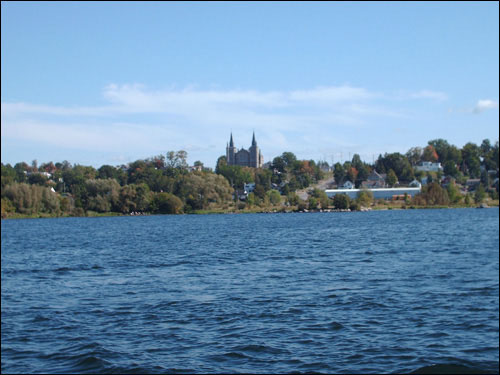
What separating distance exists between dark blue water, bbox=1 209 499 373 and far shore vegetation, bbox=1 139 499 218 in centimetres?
1557

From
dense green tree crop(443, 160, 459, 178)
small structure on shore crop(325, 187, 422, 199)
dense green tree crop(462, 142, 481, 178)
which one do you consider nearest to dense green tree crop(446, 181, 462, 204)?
dense green tree crop(462, 142, 481, 178)

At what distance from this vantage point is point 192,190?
9312 centimetres

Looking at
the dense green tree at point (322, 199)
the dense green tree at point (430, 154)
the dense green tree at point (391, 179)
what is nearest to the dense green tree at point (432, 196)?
the dense green tree at point (322, 199)

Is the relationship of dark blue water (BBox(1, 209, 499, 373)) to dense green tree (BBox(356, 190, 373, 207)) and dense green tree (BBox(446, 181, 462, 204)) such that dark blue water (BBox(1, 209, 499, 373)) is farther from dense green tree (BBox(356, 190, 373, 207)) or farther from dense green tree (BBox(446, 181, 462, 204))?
dense green tree (BBox(356, 190, 373, 207))

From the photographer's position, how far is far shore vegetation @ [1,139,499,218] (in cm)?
5078

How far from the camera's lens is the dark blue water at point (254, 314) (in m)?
11.2

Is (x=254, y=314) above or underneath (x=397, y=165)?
underneath

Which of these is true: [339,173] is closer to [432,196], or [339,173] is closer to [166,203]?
[432,196]

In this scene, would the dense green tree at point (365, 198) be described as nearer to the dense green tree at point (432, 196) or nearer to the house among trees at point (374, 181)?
the dense green tree at point (432, 196)

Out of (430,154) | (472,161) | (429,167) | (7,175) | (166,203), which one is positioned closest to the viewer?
(7,175)

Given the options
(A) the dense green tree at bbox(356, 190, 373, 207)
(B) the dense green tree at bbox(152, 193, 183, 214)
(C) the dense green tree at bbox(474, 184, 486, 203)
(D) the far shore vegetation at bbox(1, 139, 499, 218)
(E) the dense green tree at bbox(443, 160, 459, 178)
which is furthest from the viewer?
(A) the dense green tree at bbox(356, 190, 373, 207)

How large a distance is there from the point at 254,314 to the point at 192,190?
78.8m

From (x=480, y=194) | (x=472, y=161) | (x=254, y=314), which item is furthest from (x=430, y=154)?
(x=254, y=314)

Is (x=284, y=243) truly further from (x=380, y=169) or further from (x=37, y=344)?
(x=380, y=169)
